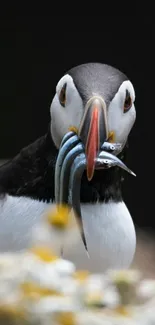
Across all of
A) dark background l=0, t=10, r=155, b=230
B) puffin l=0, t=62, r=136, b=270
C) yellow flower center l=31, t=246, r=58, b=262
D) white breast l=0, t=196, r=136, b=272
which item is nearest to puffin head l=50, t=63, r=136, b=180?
puffin l=0, t=62, r=136, b=270

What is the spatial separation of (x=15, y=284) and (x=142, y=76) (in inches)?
204

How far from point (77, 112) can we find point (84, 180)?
1.00ft

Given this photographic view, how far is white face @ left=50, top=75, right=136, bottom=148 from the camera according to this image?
2439 millimetres

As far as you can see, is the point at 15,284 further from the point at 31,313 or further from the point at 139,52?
the point at 139,52

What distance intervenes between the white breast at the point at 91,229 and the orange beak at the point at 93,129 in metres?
0.41

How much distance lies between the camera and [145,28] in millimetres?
5902

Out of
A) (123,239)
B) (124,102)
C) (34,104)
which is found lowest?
(34,104)

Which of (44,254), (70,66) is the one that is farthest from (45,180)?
(70,66)

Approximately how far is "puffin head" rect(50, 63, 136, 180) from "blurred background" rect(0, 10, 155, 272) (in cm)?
326

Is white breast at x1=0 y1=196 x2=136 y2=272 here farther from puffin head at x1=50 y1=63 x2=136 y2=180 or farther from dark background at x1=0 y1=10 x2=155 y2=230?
dark background at x1=0 y1=10 x2=155 y2=230

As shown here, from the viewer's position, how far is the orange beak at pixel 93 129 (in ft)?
7.21

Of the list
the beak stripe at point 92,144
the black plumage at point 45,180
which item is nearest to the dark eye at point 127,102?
the black plumage at point 45,180

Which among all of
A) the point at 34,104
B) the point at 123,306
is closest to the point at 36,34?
the point at 34,104

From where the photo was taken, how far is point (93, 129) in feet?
7.41
